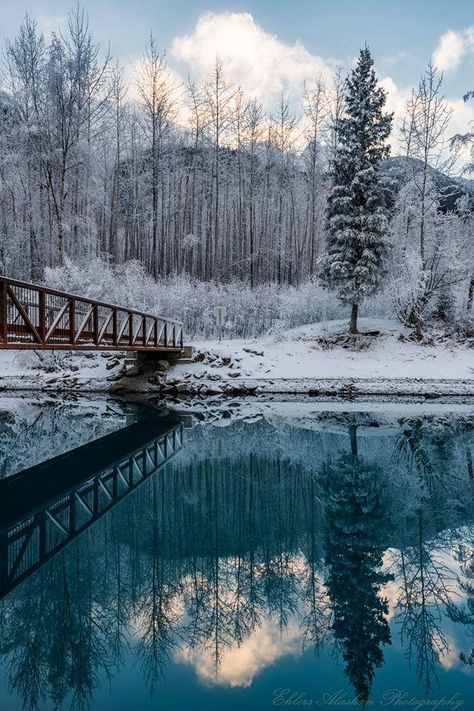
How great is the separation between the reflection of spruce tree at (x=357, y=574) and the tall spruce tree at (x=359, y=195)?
13.4 m

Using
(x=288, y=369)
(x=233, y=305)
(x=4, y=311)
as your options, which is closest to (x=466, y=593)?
(x=4, y=311)

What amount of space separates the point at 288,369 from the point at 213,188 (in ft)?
72.7

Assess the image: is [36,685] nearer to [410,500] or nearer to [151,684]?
[151,684]

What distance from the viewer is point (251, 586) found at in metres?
5.16

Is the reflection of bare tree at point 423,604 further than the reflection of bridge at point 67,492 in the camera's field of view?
No

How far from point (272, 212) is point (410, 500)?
33.8m

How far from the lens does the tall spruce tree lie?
67.9ft

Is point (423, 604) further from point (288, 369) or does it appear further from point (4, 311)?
point (288, 369)

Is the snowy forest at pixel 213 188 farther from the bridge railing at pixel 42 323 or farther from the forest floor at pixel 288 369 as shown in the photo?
the bridge railing at pixel 42 323

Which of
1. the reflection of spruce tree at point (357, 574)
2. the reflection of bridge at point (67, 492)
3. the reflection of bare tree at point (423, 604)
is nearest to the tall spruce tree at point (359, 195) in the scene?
the reflection of bridge at point (67, 492)

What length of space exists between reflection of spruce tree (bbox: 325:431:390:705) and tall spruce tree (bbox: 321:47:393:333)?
13432mm

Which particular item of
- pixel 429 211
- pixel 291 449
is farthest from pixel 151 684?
pixel 429 211

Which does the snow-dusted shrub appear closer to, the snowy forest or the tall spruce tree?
the snowy forest

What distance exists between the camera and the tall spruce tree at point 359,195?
20688 millimetres
